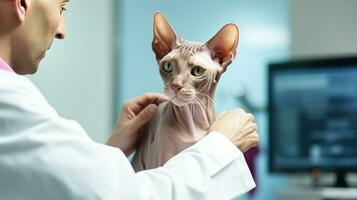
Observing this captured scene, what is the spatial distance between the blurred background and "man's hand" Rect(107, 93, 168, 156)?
0.96 metres

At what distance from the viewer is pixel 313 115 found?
182 centimetres

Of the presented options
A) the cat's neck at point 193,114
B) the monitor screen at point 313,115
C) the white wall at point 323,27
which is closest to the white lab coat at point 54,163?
the cat's neck at point 193,114

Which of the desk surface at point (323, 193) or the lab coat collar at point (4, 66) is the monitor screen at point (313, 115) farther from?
the lab coat collar at point (4, 66)

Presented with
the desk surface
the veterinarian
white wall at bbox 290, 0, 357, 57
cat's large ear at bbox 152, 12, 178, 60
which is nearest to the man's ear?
the veterinarian

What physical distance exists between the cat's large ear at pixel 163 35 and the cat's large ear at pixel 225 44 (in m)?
0.06

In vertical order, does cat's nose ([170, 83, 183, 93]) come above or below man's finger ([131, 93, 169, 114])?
above

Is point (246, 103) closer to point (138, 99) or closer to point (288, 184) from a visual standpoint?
point (288, 184)

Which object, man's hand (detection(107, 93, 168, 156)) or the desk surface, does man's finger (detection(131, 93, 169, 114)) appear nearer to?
man's hand (detection(107, 93, 168, 156))

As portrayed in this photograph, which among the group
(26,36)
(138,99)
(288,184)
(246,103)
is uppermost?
(26,36)

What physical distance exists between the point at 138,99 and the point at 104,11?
4.77 feet

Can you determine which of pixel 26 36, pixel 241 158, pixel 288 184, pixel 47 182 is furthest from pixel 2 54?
pixel 288 184

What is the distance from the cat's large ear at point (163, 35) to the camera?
757 mm

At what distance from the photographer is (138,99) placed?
2.82 ft

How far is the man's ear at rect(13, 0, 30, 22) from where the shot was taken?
66cm
